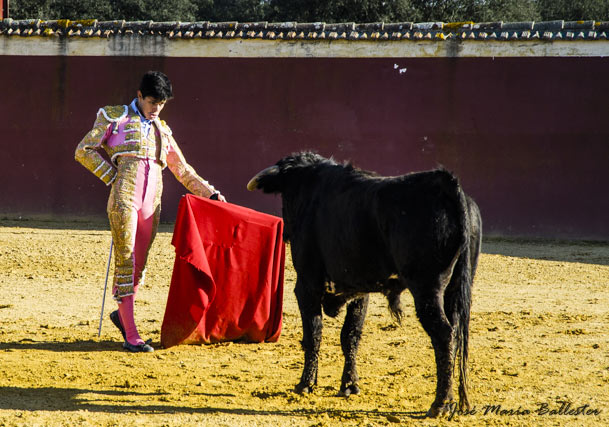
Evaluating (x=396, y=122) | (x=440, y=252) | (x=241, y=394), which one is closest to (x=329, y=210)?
(x=440, y=252)

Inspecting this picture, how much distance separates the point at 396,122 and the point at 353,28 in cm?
178

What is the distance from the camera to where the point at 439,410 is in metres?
3.79

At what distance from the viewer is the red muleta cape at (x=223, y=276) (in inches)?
206

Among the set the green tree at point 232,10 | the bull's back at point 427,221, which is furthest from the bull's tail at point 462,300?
the green tree at point 232,10

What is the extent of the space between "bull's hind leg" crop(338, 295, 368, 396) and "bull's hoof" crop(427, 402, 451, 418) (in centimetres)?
62

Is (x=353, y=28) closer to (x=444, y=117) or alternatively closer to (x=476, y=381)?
(x=444, y=117)

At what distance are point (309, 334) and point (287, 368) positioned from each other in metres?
0.64

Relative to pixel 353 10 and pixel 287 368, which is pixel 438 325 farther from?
pixel 353 10

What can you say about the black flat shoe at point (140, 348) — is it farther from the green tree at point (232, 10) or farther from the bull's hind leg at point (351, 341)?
the green tree at point (232, 10)

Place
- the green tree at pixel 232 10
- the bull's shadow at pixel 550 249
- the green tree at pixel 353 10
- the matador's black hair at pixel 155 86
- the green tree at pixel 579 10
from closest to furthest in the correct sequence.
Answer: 1. the matador's black hair at pixel 155 86
2. the bull's shadow at pixel 550 249
3. the green tree at pixel 353 10
4. the green tree at pixel 579 10
5. the green tree at pixel 232 10

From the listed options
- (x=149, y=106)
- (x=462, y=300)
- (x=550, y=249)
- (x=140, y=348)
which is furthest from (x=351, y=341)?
(x=550, y=249)

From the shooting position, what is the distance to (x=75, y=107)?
14.0m

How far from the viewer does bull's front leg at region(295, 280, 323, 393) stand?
14.2 feet

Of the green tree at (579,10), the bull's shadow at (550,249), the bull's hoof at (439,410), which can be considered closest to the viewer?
the bull's hoof at (439,410)
